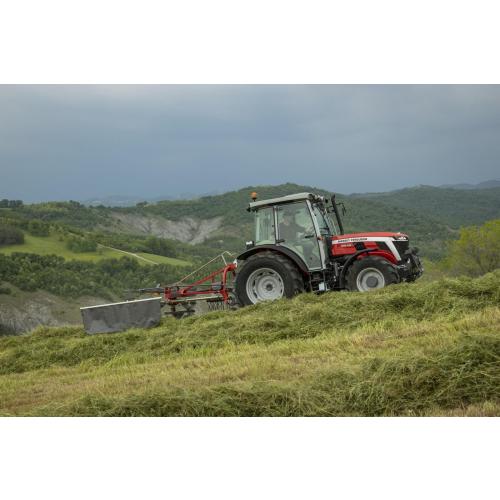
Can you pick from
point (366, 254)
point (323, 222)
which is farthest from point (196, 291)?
point (366, 254)

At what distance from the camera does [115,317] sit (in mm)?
8719

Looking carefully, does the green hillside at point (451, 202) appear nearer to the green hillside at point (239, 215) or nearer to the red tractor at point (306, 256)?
the green hillside at point (239, 215)

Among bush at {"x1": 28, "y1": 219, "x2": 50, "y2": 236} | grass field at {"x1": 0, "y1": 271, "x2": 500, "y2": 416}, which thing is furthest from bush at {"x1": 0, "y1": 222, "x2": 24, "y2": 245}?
grass field at {"x1": 0, "y1": 271, "x2": 500, "y2": 416}

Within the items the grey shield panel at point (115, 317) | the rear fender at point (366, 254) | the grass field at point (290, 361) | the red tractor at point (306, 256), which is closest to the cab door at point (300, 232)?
the red tractor at point (306, 256)

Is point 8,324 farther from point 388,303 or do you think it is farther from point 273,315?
point 388,303

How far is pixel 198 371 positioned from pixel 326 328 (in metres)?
2.16

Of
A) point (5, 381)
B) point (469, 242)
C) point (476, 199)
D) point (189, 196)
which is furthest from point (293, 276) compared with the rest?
point (189, 196)

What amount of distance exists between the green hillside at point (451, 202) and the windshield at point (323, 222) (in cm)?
2344

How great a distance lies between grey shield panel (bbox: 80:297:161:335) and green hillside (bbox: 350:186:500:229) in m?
26.4

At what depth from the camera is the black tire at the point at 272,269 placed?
8914mm

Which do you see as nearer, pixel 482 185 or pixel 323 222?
pixel 323 222

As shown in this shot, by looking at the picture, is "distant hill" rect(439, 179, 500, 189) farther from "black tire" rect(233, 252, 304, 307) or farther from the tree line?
the tree line

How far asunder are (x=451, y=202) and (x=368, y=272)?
3627 cm

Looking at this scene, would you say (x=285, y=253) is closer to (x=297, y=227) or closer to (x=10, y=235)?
(x=297, y=227)
